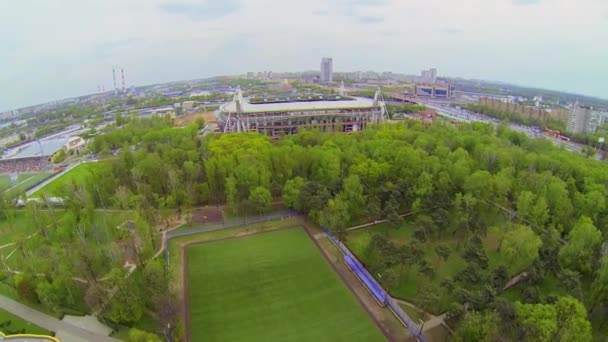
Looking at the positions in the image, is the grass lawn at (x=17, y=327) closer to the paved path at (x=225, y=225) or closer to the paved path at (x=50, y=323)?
the paved path at (x=50, y=323)

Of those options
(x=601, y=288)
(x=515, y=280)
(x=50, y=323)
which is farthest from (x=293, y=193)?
(x=601, y=288)

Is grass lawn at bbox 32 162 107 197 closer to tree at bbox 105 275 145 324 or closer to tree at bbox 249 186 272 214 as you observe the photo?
tree at bbox 249 186 272 214

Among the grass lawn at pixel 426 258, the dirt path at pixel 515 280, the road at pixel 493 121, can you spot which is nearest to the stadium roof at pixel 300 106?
the road at pixel 493 121

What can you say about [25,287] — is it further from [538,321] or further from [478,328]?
[538,321]

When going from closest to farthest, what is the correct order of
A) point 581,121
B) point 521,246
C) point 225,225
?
point 521,246
point 225,225
point 581,121

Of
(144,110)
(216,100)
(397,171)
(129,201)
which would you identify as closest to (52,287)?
(129,201)

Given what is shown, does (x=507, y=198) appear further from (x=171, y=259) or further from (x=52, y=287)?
(x=52, y=287)
